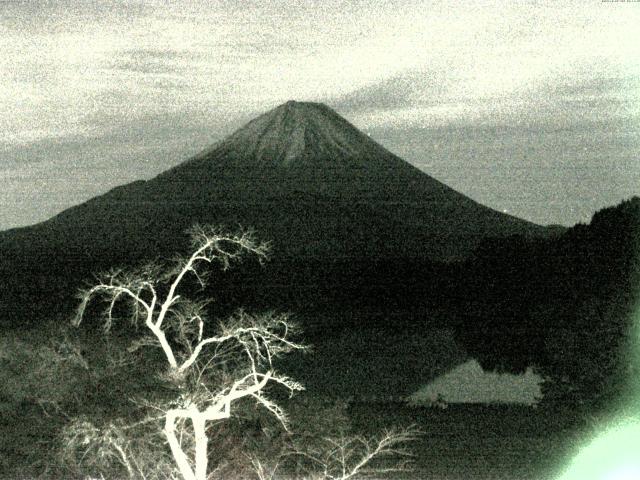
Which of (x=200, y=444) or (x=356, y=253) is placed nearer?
(x=200, y=444)

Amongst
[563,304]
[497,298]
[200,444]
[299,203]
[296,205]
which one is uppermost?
[200,444]

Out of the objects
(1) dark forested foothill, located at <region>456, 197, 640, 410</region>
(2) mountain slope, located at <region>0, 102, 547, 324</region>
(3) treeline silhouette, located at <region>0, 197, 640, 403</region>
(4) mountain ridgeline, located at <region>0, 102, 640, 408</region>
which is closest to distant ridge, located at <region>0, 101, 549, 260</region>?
(2) mountain slope, located at <region>0, 102, 547, 324</region>

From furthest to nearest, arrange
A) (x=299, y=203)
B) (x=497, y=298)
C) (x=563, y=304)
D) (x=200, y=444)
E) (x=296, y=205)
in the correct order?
(x=299, y=203) → (x=296, y=205) → (x=497, y=298) → (x=563, y=304) → (x=200, y=444)

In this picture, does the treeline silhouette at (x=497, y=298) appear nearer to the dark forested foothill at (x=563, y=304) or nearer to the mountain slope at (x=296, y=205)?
the dark forested foothill at (x=563, y=304)

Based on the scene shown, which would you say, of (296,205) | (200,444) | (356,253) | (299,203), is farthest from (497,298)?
(299,203)

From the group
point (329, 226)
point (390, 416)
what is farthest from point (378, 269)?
point (329, 226)

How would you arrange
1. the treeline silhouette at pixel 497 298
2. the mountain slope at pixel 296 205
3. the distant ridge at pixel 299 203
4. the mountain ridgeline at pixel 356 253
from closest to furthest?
1. the treeline silhouette at pixel 497 298
2. the mountain ridgeline at pixel 356 253
3. the mountain slope at pixel 296 205
4. the distant ridge at pixel 299 203

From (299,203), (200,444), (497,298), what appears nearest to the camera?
(200,444)

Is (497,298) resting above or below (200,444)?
below

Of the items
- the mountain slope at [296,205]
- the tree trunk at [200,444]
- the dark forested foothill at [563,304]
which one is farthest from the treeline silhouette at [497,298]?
the mountain slope at [296,205]

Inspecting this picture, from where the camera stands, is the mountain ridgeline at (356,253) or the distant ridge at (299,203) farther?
the distant ridge at (299,203)

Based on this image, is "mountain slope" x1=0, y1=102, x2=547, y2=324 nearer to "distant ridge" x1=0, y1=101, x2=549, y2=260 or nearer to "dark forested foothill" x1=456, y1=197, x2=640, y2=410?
"distant ridge" x1=0, y1=101, x2=549, y2=260

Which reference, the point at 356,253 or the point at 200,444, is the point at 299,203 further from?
the point at 200,444
